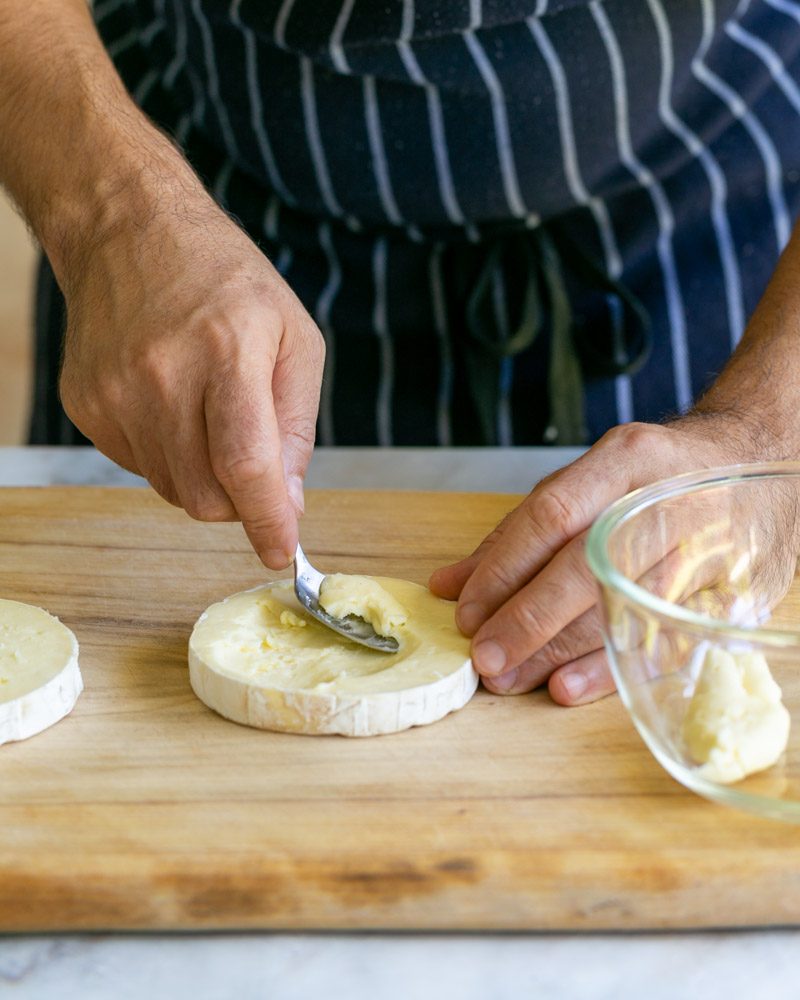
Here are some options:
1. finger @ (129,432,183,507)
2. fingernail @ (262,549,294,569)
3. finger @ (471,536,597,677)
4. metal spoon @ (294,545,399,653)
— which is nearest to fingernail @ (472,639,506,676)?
finger @ (471,536,597,677)

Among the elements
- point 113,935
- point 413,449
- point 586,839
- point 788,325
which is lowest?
point 413,449

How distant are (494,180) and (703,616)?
3.14 feet

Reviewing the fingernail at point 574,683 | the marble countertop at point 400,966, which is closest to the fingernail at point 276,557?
the fingernail at point 574,683

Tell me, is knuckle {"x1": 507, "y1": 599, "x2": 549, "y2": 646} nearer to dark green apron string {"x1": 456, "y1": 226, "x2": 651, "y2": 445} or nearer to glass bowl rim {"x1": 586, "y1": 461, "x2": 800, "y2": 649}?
glass bowl rim {"x1": 586, "y1": 461, "x2": 800, "y2": 649}

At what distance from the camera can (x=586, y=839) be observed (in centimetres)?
104

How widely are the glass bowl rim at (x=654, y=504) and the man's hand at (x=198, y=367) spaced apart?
1.13 ft

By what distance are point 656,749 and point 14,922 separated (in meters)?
0.55

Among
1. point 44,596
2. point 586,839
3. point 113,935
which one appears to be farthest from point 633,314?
Answer: point 113,935

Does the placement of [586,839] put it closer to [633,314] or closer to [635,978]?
[635,978]

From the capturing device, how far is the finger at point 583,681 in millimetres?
1237

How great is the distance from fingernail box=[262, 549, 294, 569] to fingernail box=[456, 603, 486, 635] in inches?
7.8

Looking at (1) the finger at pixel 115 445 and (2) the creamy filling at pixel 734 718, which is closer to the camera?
(2) the creamy filling at pixel 734 718

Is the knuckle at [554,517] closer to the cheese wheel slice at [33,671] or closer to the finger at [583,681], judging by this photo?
the finger at [583,681]

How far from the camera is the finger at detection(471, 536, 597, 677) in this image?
1.23 metres
